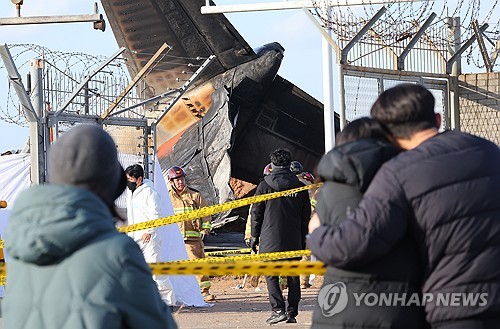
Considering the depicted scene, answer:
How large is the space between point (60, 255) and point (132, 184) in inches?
344

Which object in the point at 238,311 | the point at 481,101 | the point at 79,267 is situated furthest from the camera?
the point at 481,101

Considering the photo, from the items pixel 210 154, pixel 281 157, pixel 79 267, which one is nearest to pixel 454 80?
pixel 210 154

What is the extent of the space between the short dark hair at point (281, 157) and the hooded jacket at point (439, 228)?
6688 millimetres

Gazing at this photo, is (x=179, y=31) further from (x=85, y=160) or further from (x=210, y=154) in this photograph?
(x=85, y=160)

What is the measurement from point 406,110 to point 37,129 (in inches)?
338

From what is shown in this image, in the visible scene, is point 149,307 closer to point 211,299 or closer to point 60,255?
point 60,255

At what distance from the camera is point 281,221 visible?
11055 mm

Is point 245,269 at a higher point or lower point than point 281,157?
higher

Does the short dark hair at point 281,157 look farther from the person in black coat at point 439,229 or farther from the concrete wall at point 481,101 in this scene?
the concrete wall at point 481,101

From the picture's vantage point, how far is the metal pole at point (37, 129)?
41.1ft

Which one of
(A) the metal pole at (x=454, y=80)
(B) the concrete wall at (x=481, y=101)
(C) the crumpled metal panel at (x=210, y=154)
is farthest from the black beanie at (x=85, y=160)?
(C) the crumpled metal panel at (x=210, y=154)

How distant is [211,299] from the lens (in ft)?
48.6

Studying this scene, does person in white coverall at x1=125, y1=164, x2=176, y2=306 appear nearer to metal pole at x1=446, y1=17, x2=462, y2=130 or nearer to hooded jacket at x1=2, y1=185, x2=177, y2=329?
metal pole at x1=446, y1=17, x2=462, y2=130

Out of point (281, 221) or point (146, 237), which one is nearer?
point (281, 221)
